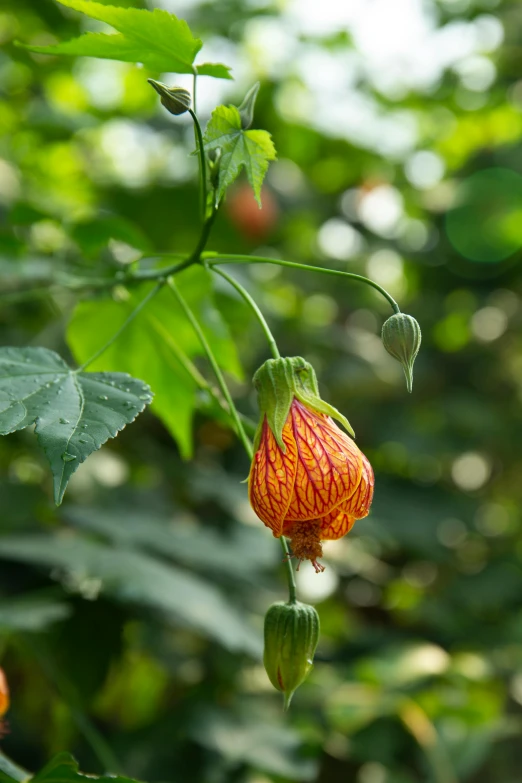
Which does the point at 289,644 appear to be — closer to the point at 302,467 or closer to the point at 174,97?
the point at 302,467

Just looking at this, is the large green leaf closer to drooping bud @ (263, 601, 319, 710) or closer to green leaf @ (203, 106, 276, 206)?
green leaf @ (203, 106, 276, 206)

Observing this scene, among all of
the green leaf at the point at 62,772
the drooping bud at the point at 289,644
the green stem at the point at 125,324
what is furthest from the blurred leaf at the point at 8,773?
the green stem at the point at 125,324

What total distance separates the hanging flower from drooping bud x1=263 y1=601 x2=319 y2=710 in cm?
6

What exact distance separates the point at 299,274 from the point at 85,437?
190cm

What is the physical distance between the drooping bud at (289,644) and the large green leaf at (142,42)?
0.44m

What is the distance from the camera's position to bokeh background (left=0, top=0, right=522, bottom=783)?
4.44 feet

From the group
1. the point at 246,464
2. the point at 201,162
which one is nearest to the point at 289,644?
the point at 201,162

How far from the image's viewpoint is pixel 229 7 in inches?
90.8

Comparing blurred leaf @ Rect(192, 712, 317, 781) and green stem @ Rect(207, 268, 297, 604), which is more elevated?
green stem @ Rect(207, 268, 297, 604)

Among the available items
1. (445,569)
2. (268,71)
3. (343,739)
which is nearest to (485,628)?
(445,569)

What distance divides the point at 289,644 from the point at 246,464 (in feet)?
4.55

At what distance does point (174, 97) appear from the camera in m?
0.64

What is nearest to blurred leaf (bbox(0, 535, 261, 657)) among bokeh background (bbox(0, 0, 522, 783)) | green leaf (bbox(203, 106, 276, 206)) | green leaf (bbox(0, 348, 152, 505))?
bokeh background (bbox(0, 0, 522, 783))

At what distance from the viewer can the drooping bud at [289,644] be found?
0.66 m
